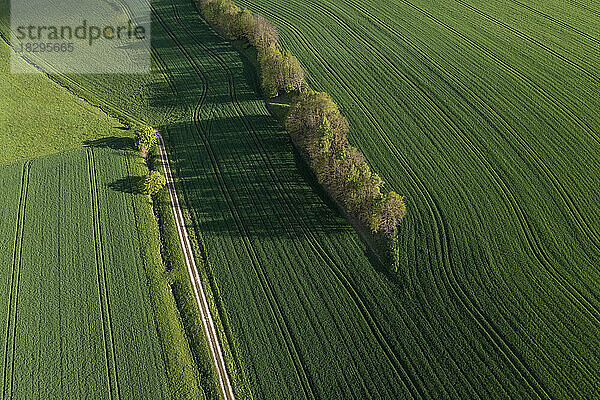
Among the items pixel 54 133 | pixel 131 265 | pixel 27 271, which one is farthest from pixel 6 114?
pixel 131 265

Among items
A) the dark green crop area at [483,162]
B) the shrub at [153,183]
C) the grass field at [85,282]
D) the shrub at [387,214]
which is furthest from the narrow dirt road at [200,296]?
the shrub at [387,214]

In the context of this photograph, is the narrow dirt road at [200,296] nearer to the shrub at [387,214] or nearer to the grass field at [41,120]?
the grass field at [41,120]

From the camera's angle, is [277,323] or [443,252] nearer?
[277,323]

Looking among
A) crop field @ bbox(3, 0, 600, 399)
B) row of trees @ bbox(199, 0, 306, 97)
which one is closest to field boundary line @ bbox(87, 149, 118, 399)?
crop field @ bbox(3, 0, 600, 399)

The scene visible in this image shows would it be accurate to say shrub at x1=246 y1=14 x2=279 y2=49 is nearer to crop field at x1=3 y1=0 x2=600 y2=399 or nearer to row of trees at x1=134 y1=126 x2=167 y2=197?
crop field at x1=3 y1=0 x2=600 y2=399

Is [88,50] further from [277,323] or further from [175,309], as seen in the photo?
[277,323]

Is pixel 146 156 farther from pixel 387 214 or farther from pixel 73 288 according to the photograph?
pixel 387 214
